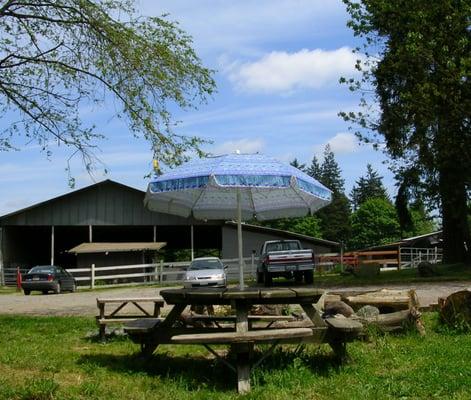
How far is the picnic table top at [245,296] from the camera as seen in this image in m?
6.39

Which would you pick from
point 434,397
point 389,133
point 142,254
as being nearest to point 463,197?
point 389,133

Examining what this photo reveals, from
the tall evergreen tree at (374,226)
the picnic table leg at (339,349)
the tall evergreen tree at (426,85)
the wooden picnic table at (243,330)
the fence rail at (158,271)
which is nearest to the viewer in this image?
the wooden picnic table at (243,330)

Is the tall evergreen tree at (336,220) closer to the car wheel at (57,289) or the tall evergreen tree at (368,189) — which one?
the tall evergreen tree at (368,189)

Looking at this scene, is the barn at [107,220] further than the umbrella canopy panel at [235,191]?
Yes

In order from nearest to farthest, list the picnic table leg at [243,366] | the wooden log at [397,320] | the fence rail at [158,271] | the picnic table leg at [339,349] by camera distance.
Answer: the picnic table leg at [243,366] < the picnic table leg at [339,349] < the wooden log at [397,320] < the fence rail at [158,271]

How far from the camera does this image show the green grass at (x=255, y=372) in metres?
5.74

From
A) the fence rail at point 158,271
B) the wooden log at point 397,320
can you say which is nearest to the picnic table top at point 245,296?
the wooden log at point 397,320

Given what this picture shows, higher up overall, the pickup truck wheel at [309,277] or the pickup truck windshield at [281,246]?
the pickup truck windshield at [281,246]

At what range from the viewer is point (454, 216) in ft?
93.8

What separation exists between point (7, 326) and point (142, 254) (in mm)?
26060

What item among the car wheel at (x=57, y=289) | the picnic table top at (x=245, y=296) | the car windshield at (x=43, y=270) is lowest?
the car wheel at (x=57, y=289)

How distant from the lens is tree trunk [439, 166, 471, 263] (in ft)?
85.7

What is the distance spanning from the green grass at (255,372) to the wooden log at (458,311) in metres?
0.32

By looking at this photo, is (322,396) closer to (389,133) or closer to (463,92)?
(463,92)
